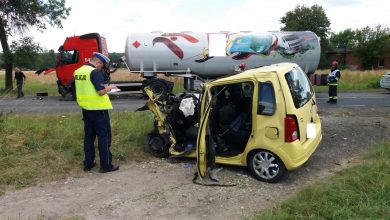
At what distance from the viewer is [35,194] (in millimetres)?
4871

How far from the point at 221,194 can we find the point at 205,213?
590 millimetres

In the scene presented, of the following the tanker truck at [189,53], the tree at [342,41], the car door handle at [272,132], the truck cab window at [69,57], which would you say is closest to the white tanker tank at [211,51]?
the tanker truck at [189,53]

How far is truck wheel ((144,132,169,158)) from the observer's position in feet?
20.9

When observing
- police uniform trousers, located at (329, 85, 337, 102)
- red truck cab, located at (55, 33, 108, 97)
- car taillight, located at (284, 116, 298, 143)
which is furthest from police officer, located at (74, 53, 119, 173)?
red truck cab, located at (55, 33, 108, 97)

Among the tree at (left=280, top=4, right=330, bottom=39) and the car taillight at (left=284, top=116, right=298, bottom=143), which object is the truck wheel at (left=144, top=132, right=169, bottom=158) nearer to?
the car taillight at (left=284, top=116, right=298, bottom=143)

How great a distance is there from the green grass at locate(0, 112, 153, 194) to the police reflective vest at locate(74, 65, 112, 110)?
1076mm

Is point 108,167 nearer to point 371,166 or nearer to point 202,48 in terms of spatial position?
point 371,166

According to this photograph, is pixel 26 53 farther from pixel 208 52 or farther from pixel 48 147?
pixel 48 147

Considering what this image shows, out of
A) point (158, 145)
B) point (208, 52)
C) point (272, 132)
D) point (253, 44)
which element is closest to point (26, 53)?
point (208, 52)

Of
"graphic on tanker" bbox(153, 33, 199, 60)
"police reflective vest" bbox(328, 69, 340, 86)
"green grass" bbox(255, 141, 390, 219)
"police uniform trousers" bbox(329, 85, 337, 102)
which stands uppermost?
"graphic on tanker" bbox(153, 33, 199, 60)

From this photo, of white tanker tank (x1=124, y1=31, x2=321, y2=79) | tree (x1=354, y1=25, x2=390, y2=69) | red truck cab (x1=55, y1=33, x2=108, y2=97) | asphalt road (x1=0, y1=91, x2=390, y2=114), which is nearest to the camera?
asphalt road (x1=0, y1=91, x2=390, y2=114)

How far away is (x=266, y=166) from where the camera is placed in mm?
5199

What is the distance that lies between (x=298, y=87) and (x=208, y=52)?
514 inches

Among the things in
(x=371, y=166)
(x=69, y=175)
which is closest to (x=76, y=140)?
(x=69, y=175)
